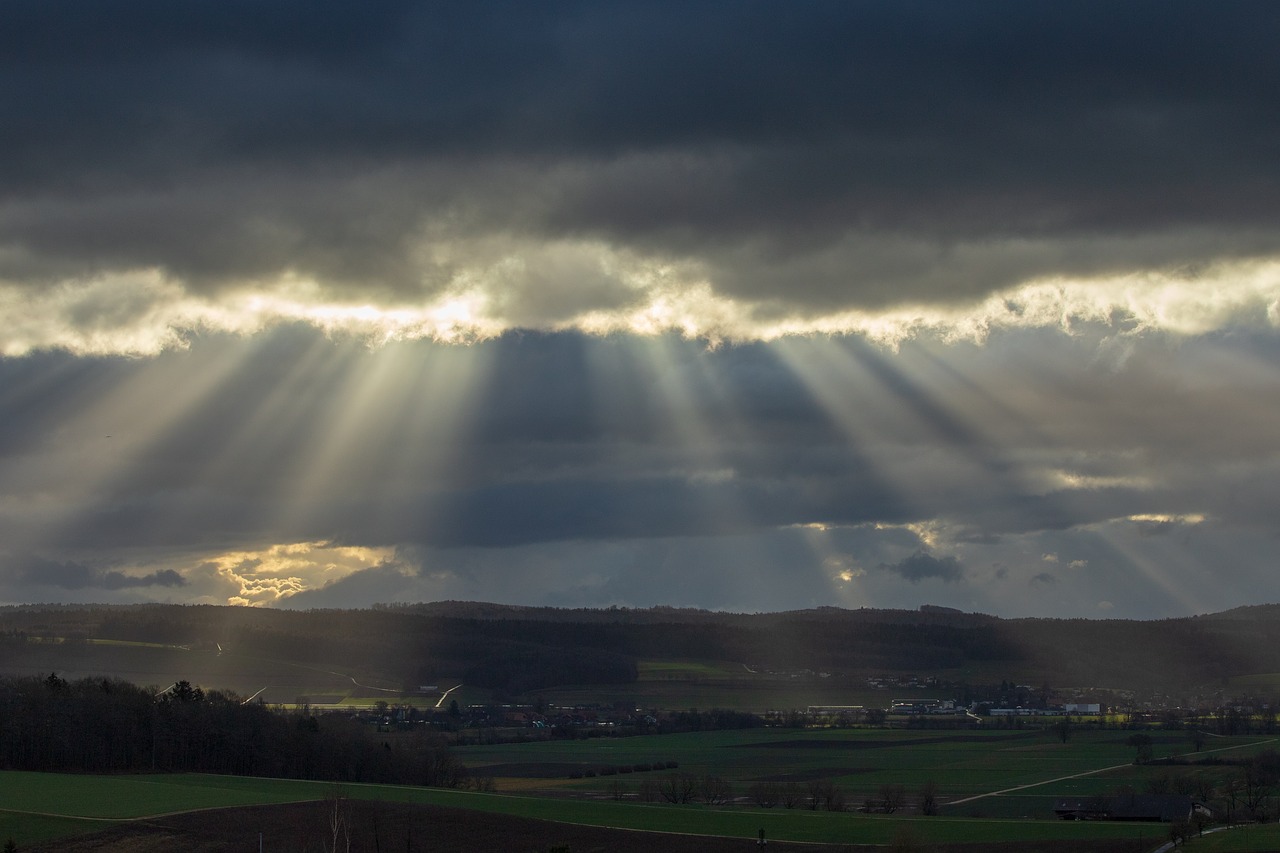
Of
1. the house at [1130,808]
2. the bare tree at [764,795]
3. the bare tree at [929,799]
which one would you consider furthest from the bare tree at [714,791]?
the house at [1130,808]

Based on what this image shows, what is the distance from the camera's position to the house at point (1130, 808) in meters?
126

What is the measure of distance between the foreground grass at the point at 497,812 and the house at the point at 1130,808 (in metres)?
16.3

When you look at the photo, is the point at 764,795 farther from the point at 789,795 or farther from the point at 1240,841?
the point at 1240,841

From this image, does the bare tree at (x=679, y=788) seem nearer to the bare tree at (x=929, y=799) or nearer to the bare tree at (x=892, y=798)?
the bare tree at (x=892, y=798)

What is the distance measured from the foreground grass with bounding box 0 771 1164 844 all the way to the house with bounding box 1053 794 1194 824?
1632 centimetres

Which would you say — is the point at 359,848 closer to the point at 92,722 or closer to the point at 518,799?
the point at 518,799

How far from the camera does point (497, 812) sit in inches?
4560

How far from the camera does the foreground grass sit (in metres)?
104

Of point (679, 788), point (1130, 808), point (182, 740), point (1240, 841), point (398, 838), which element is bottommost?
point (1130, 808)

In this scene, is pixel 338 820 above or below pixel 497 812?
above

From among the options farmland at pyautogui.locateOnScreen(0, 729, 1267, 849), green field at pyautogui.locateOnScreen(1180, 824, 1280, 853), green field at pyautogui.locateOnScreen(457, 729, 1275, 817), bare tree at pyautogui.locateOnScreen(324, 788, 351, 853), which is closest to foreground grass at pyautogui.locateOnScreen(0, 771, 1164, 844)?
farmland at pyautogui.locateOnScreen(0, 729, 1267, 849)

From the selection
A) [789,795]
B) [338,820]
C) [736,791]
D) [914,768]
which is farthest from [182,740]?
[914,768]

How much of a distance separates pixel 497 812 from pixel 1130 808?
172 feet

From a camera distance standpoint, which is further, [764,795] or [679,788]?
[679,788]
